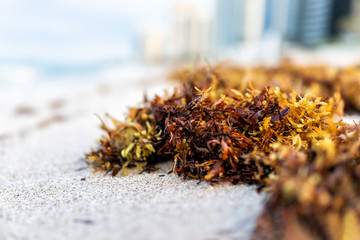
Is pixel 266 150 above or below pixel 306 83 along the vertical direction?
below

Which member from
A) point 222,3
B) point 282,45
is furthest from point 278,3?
point 222,3

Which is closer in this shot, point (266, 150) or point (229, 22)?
point (266, 150)

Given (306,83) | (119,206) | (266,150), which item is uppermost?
(306,83)

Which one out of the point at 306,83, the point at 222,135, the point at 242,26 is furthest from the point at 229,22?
the point at 222,135

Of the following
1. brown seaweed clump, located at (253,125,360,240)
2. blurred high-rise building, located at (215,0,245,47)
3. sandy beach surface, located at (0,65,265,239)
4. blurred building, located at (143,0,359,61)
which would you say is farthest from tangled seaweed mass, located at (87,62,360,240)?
blurred high-rise building, located at (215,0,245,47)

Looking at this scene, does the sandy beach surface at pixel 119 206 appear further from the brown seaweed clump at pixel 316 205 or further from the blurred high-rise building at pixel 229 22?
the blurred high-rise building at pixel 229 22

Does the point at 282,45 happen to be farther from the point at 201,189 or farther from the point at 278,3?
the point at 201,189

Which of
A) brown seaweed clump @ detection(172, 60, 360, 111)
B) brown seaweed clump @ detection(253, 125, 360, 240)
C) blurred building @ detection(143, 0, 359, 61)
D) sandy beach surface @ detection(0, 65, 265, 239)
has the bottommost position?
sandy beach surface @ detection(0, 65, 265, 239)

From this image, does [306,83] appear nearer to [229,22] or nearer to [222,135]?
[222,135]

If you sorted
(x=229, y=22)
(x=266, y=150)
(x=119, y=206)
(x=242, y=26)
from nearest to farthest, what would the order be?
(x=119, y=206)
(x=266, y=150)
(x=242, y=26)
(x=229, y=22)

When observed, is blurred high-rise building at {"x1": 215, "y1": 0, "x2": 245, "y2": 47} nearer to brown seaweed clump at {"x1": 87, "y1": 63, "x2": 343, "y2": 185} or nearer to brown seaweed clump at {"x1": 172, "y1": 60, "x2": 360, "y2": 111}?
brown seaweed clump at {"x1": 172, "y1": 60, "x2": 360, "y2": 111}
